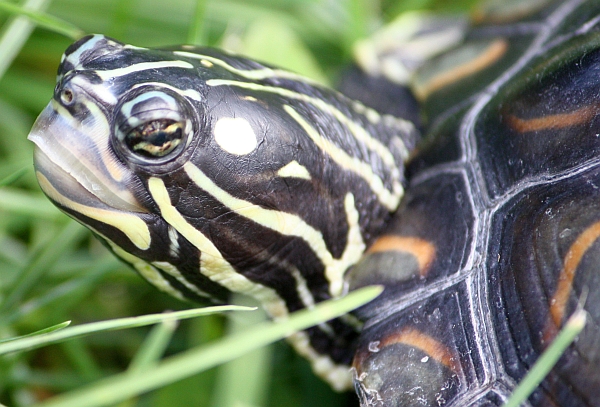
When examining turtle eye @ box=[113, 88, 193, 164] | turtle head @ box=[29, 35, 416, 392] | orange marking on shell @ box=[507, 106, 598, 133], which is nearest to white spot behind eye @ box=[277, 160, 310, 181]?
turtle head @ box=[29, 35, 416, 392]

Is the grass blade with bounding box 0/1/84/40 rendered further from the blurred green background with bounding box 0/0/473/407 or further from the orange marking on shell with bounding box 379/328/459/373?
the orange marking on shell with bounding box 379/328/459/373

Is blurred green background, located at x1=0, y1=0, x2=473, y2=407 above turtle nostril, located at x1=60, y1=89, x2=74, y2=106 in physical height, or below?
above

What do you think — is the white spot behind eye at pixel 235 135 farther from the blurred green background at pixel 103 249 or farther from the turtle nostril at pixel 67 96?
the blurred green background at pixel 103 249

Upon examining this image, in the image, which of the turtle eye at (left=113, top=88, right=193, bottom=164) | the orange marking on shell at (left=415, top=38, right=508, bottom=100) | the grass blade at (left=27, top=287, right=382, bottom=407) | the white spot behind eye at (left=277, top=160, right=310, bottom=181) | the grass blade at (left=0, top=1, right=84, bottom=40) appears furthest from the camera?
the orange marking on shell at (left=415, top=38, right=508, bottom=100)

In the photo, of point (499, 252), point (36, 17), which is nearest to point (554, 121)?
point (499, 252)

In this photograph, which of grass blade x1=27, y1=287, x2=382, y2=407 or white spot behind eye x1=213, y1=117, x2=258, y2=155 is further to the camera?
white spot behind eye x1=213, y1=117, x2=258, y2=155

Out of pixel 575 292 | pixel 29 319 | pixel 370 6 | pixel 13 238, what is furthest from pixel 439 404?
pixel 370 6

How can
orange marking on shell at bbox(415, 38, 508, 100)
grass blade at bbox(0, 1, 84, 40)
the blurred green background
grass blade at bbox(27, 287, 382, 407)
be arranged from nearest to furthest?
grass blade at bbox(27, 287, 382, 407), grass blade at bbox(0, 1, 84, 40), the blurred green background, orange marking on shell at bbox(415, 38, 508, 100)
